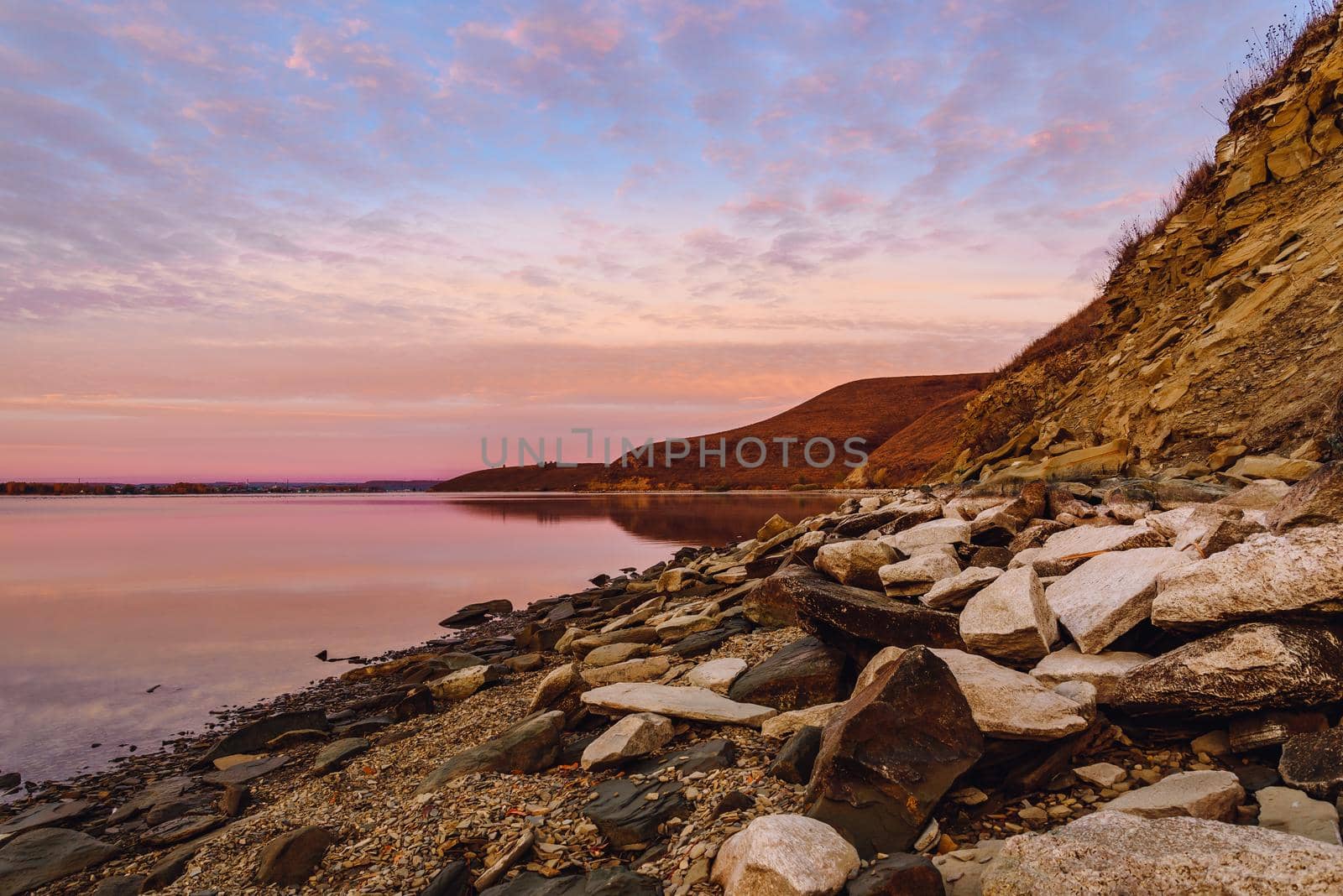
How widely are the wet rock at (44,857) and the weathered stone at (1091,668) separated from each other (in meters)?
6.56

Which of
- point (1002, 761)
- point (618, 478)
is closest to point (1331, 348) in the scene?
point (1002, 761)

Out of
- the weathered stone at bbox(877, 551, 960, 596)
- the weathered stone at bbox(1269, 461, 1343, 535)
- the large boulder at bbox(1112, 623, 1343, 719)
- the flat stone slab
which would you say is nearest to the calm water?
the flat stone slab

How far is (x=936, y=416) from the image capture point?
2667 inches

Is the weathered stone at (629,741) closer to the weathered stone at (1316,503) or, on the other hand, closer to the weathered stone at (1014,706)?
the weathered stone at (1014,706)

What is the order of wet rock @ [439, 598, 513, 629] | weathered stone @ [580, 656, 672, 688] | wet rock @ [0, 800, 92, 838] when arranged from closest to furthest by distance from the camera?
wet rock @ [0, 800, 92, 838] < weathered stone @ [580, 656, 672, 688] < wet rock @ [439, 598, 513, 629]

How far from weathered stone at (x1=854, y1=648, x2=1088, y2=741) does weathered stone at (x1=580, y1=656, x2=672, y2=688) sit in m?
3.49

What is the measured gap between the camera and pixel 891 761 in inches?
119

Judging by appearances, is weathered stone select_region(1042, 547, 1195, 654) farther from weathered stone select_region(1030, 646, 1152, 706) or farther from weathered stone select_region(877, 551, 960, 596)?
weathered stone select_region(877, 551, 960, 596)

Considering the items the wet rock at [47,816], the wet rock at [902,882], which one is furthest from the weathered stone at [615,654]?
the wet rock at [902,882]

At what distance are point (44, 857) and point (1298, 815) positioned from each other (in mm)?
7412

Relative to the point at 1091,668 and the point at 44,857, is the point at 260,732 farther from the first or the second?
the point at 1091,668

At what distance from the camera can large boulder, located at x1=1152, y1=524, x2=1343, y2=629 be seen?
9.99 feet

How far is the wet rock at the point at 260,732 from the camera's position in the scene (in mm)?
7016

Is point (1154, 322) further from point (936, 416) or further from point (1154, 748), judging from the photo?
point (936, 416)
